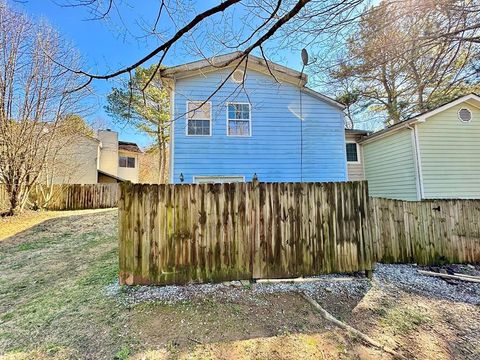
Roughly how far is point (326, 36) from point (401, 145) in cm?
741

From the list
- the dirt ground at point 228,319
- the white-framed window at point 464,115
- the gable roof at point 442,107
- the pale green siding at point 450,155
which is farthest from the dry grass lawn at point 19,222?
the white-framed window at point 464,115

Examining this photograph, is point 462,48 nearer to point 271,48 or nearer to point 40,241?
point 271,48

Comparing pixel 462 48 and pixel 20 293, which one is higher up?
pixel 462 48

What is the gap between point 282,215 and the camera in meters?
4.07

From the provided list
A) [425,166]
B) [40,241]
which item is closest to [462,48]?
[425,166]

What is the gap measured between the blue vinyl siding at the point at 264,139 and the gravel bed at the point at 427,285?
4.89 metres

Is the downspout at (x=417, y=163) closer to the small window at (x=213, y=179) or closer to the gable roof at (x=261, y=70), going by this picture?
the gable roof at (x=261, y=70)

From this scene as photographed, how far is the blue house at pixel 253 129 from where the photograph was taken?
862cm

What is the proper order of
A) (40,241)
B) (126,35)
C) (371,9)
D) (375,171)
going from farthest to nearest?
(375,171)
(40,241)
(371,9)
(126,35)

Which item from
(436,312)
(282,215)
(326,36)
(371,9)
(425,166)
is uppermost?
(371,9)

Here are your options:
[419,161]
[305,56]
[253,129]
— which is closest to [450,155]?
[419,161]

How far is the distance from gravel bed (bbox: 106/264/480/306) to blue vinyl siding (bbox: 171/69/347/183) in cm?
506

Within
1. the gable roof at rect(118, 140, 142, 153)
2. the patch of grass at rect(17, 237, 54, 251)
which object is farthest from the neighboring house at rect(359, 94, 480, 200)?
the gable roof at rect(118, 140, 142, 153)

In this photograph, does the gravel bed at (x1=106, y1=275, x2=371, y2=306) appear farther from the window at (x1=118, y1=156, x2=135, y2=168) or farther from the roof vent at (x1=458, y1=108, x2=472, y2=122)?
the window at (x1=118, y1=156, x2=135, y2=168)
